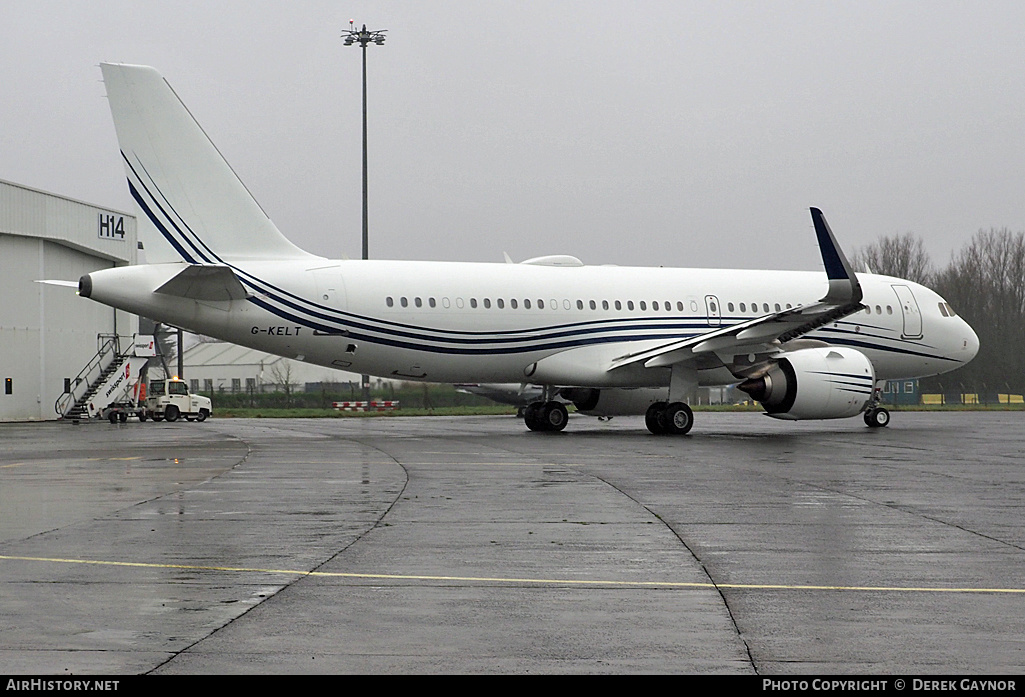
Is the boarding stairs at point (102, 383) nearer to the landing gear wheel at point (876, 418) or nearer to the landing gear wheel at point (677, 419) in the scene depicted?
the landing gear wheel at point (677, 419)

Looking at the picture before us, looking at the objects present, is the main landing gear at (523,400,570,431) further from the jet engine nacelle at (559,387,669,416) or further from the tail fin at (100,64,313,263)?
the tail fin at (100,64,313,263)

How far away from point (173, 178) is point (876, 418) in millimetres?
18372

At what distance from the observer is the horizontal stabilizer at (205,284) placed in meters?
21.5

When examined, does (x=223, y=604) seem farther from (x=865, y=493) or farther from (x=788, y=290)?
(x=788, y=290)

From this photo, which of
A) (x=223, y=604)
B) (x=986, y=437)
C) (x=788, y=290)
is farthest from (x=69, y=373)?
(x=223, y=604)

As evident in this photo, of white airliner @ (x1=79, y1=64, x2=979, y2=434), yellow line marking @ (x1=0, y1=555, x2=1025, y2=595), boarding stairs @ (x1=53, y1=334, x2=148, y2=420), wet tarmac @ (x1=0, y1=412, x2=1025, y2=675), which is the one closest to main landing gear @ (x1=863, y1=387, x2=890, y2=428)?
white airliner @ (x1=79, y1=64, x2=979, y2=434)

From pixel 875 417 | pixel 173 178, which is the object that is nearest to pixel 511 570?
pixel 173 178

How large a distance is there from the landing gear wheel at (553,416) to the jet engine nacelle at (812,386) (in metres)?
4.90

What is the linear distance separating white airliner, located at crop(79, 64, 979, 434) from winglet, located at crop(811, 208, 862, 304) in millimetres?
37

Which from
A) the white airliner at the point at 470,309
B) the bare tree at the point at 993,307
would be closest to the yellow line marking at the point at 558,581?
the white airliner at the point at 470,309

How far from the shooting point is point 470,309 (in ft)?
81.5

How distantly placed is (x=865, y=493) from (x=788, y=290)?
17.3 m

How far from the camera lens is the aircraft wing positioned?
22.2 metres

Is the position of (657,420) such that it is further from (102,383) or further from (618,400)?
(102,383)
